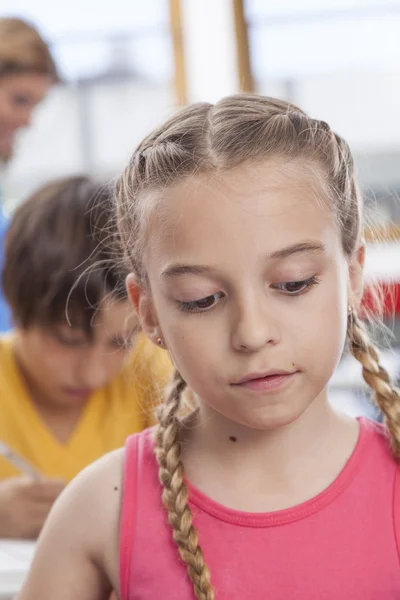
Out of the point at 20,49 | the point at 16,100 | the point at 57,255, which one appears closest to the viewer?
the point at 57,255

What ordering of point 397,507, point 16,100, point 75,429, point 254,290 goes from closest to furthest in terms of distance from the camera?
point 254,290 → point 397,507 → point 75,429 → point 16,100

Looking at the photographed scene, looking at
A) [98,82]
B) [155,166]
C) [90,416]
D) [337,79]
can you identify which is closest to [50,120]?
[98,82]

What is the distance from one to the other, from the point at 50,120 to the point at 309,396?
283 cm

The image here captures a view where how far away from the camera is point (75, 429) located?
57.9 inches

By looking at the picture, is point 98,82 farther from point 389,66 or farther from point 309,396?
point 309,396

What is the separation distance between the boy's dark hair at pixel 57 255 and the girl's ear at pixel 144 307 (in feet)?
1.21

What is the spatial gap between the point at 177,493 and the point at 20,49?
1500 millimetres

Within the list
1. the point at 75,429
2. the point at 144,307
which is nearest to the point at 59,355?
the point at 75,429

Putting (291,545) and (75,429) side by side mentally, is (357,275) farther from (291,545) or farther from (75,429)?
(75,429)

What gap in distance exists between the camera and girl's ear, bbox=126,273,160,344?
857 millimetres

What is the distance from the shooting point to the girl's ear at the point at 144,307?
86cm

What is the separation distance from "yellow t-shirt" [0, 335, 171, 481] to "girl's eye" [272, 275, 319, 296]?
26.4 inches

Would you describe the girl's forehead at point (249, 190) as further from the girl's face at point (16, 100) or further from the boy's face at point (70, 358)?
the girl's face at point (16, 100)

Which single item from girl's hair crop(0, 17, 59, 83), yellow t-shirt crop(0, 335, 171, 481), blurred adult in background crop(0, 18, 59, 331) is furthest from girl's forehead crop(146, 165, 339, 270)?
girl's hair crop(0, 17, 59, 83)
